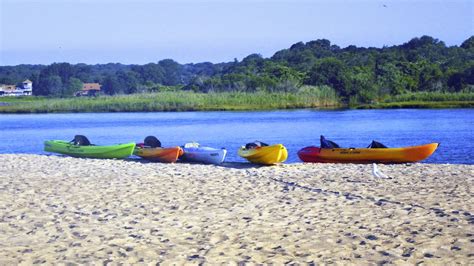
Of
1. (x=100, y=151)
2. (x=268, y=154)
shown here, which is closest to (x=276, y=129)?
(x=100, y=151)

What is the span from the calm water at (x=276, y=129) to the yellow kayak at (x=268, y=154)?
5.04m

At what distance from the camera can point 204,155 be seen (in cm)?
2309

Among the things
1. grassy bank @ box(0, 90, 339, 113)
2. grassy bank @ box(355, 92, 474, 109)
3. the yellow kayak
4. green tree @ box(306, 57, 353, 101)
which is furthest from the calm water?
green tree @ box(306, 57, 353, 101)

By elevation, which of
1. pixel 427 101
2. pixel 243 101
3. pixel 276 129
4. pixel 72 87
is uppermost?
pixel 72 87

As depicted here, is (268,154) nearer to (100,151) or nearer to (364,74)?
(100,151)

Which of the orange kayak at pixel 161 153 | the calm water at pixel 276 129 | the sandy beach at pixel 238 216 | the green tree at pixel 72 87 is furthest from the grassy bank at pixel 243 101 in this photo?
the sandy beach at pixel 238 216

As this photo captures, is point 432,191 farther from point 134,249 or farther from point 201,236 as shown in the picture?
point 134,249

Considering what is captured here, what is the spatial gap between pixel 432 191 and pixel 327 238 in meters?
5.00

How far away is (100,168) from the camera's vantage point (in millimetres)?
20844

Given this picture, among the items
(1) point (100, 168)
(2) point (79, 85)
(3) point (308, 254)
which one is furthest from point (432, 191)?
(2) point (79, 85)

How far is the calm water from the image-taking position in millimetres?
35188

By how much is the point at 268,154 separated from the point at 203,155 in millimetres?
2353

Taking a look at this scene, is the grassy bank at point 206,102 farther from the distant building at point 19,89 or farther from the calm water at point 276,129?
the distant building at point 19,89

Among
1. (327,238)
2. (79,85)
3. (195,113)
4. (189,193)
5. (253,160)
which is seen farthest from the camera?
(79,85)
